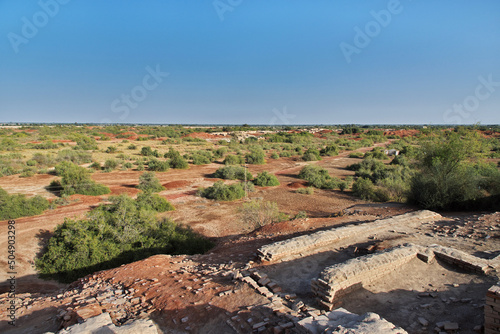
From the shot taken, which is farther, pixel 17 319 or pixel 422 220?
pixel 422 220

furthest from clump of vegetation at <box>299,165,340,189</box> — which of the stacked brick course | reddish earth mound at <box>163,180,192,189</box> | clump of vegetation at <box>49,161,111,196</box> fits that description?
clump of vegetation at <box>49,161,111,196</box>

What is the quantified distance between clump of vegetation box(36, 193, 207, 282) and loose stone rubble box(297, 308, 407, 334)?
7.20 m

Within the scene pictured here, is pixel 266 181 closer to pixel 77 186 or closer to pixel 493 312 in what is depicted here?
pixel 77 186

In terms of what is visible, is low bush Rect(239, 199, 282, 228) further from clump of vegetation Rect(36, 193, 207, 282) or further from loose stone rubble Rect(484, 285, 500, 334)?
loose stone rubble Rect(484, 285, 500, 334)

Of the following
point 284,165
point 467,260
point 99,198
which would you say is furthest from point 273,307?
point 284,165

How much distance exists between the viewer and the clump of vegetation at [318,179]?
25.0 metres

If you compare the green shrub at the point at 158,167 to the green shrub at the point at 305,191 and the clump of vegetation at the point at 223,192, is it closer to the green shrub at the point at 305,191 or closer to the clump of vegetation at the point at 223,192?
the clump of vegetation at the point at 223,192

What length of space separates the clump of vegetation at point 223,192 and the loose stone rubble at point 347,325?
1608 cm

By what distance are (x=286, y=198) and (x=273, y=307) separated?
51.2 feet

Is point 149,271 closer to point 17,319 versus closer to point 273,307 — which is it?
point 17,319

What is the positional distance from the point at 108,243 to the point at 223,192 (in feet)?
36.1

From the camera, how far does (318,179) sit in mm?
25703

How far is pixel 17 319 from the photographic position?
607cm

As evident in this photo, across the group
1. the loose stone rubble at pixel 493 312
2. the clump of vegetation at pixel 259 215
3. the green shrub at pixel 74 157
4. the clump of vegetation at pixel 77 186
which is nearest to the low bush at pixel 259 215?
the clump of vegetation at pixel 259 215
